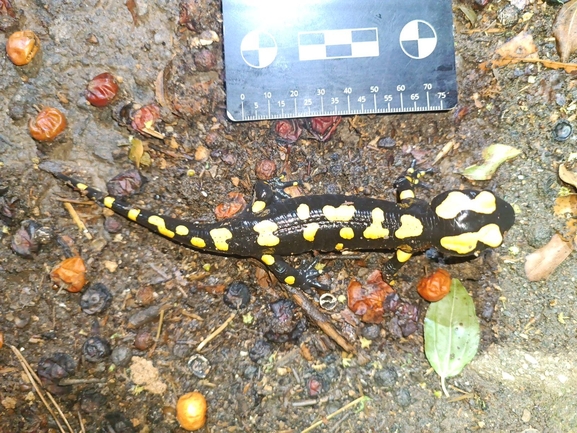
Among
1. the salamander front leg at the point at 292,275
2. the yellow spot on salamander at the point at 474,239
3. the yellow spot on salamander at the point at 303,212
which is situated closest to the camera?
the yellow spot on salamander at the point at 474,239

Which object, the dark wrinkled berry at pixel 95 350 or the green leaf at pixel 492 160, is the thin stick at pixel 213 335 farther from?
the green leaf at pixel 492 160

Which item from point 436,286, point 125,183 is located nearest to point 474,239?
point 436,286

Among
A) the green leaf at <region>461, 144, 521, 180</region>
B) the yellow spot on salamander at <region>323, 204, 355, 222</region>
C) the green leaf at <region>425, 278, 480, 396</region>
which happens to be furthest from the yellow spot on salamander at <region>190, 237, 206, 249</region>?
the green leaf at <region>461, 144, 521, 180</region>

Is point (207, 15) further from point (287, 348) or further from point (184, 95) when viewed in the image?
point (287, 348)

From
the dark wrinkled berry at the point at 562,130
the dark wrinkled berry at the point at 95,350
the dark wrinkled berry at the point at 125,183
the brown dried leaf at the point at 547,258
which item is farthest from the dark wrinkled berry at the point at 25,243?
the dark wrinkled berry at the point at 562,130

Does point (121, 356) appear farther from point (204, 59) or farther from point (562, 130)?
point (562, 130)

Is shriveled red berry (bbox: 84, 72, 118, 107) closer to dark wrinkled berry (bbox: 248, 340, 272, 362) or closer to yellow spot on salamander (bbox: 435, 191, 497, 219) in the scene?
dark wrinkled berry (bbox: 248, 340, 272, 362)
